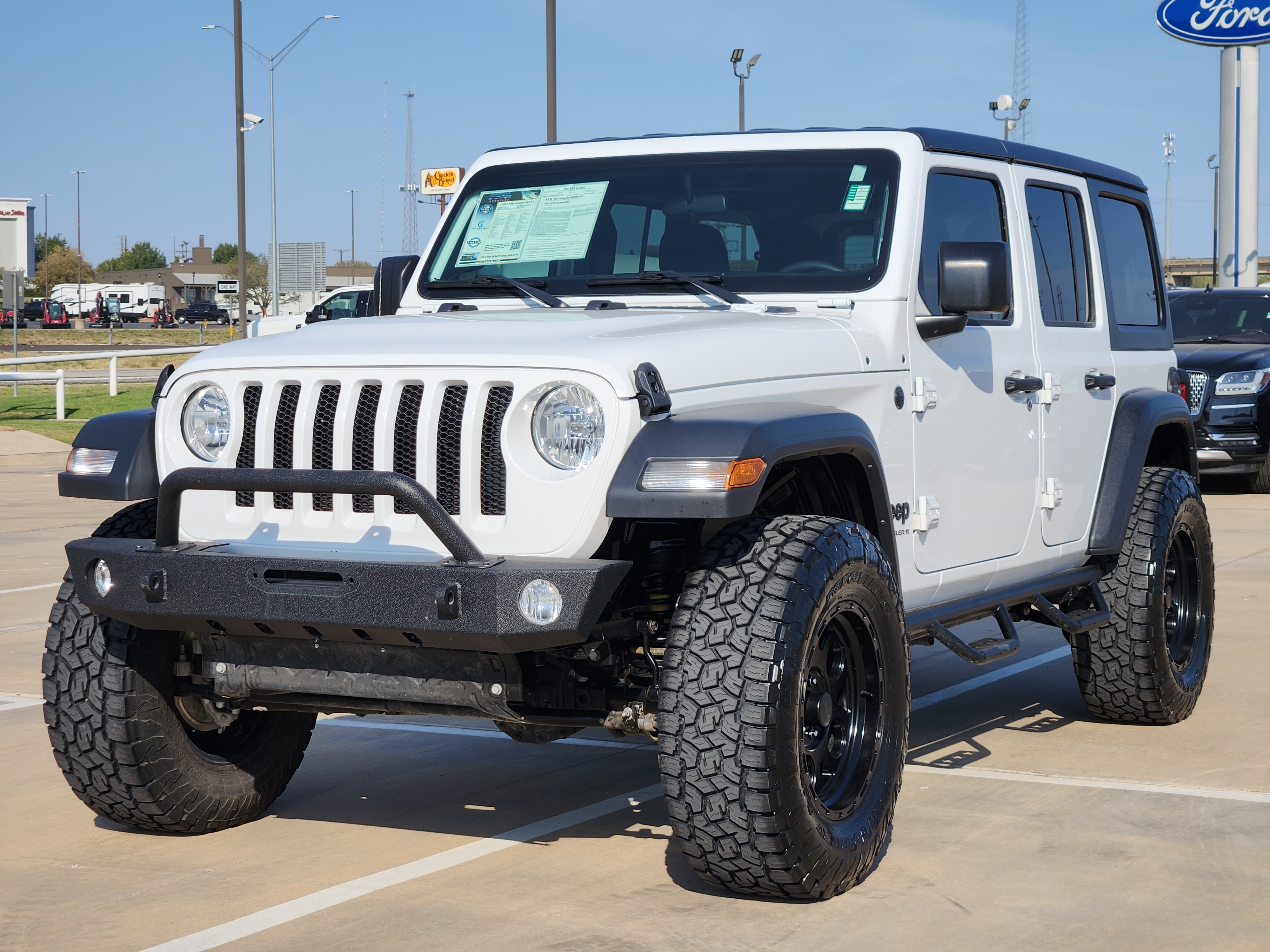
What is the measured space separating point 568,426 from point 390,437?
449mm

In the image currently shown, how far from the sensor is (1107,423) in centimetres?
639

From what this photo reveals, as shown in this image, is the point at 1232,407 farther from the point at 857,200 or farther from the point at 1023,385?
the point at 857,200

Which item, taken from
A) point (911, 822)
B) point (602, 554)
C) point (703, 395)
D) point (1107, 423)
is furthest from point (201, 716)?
point (1107, 423)

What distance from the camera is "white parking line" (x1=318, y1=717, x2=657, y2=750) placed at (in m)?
6.10

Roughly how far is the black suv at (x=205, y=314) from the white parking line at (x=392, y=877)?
78.1 metres

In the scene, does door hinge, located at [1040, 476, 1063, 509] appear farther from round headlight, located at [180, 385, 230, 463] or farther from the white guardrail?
the white guardrail

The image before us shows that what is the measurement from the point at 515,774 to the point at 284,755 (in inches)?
32.9

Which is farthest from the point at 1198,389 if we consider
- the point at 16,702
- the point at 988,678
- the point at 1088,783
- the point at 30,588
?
the point at 16,702

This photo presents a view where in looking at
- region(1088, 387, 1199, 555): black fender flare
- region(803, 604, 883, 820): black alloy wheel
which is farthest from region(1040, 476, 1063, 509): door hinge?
region(803, 604, 883, 820): black alloy wheel

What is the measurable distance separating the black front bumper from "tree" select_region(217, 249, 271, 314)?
67469 millimetres

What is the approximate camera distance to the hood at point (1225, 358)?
15688 mm

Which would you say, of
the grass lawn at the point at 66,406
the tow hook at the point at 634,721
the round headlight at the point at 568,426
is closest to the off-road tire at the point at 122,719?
the round headlight at the point at 568,426

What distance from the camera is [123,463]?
4441 mm

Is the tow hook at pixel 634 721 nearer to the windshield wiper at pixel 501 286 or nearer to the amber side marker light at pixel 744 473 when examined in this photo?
the amber side marker light at pixel 744 473
